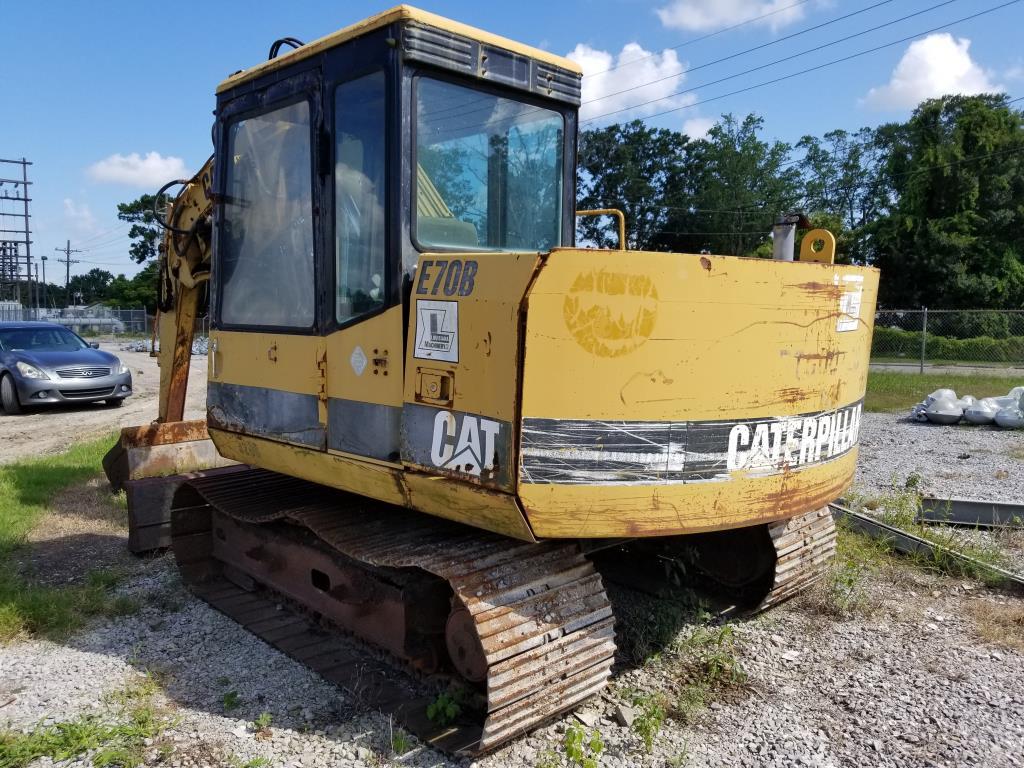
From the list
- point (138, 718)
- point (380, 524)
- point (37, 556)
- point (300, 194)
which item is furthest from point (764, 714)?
point (37, 556)

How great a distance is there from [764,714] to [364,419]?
202 cm

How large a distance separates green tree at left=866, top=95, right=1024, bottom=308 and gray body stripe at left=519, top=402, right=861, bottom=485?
112 feet

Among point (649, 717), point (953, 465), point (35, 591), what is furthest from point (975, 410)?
A: point (35, 591)

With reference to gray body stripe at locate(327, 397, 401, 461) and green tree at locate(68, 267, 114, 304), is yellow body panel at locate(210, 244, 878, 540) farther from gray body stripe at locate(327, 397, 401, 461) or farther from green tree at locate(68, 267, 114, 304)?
green tree at locate(68, 267, 114, 304)

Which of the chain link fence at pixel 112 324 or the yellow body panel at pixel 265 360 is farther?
the chain link fence at pixel 112 324

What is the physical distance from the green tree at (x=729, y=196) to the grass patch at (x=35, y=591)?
130 feet

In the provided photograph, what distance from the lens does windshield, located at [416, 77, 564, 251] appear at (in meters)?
3.25

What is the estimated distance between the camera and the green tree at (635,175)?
42281 millimetres

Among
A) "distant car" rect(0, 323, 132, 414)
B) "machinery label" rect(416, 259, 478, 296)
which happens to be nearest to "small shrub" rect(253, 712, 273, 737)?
"machinery label" rect(416, 259, 478, 296)

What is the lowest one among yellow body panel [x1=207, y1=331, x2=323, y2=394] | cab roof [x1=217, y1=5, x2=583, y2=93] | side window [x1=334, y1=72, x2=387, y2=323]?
yellow body panel [x1=207, y1=331, x2=323, y2=394]

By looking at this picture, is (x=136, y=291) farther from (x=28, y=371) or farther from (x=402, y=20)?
(x=402, y=20)

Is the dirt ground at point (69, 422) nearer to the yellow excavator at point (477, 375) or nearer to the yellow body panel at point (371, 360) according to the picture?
the yellow excavator at point (477, 375)

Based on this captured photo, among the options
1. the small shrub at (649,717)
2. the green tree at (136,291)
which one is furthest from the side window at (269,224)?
the green tree at (136,291)

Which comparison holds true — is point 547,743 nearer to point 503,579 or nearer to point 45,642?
point 503,579
